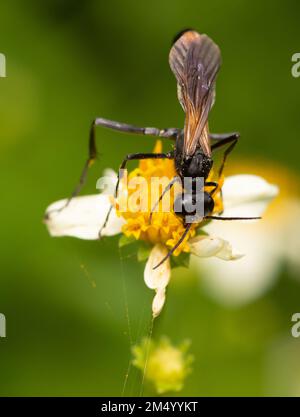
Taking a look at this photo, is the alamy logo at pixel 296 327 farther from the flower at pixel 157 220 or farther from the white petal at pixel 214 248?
the white petal at pixel 214 248

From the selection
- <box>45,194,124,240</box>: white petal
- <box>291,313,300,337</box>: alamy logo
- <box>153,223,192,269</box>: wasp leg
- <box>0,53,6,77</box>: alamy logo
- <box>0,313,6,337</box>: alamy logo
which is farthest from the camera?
<box>0,53,6,77</box>: alamy logo

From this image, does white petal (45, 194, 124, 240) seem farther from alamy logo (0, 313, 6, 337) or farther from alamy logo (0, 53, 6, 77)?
alamy logo (0, 53, 6, 77)

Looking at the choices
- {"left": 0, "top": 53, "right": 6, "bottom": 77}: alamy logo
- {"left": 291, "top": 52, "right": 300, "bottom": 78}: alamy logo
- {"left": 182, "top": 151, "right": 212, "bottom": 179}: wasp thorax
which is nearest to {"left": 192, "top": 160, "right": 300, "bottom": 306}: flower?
{"left": 291, "top": 52, "right": 300, "bottom": 78}: alamy logo

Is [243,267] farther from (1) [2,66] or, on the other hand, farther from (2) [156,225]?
(1) [2,66]

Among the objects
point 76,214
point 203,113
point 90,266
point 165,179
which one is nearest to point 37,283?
point 90,266

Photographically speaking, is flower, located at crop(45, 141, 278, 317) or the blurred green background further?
the blurred green background

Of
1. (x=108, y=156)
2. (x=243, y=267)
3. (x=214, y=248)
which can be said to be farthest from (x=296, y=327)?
(x=108, y=156)
